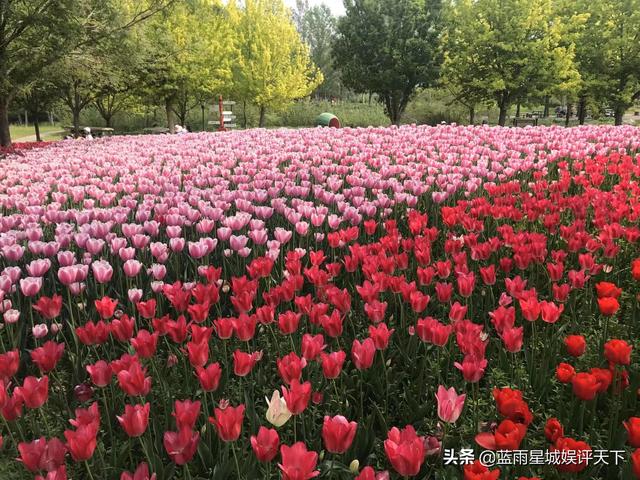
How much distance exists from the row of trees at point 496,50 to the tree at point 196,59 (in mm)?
6999

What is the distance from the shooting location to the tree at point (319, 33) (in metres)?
84.8

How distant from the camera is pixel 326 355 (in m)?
2.12

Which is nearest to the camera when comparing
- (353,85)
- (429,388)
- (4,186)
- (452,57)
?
(429,388)

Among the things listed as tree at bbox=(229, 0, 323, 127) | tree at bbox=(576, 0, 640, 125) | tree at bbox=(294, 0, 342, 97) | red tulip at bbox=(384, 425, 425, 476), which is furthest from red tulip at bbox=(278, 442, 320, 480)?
tree at bbox=(294, 0, 342, 97)

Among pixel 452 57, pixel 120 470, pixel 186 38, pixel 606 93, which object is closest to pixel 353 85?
pixel 452 57

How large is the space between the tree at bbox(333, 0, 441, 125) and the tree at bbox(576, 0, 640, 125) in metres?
7.69

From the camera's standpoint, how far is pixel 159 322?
2.63m

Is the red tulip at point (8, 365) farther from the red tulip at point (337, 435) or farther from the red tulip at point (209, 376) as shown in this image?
the red tulip at point (337, 435)

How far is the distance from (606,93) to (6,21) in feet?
90.4

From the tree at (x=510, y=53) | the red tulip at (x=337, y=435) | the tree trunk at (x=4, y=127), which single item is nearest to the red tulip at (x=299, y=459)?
the red tulip at (x=337, y=435)

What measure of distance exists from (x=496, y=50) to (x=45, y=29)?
19663 millimetres

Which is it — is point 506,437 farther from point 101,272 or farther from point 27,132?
point 27,132

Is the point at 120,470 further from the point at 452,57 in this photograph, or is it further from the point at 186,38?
the point at 452,57

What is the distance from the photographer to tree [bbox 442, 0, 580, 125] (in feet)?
80.4
